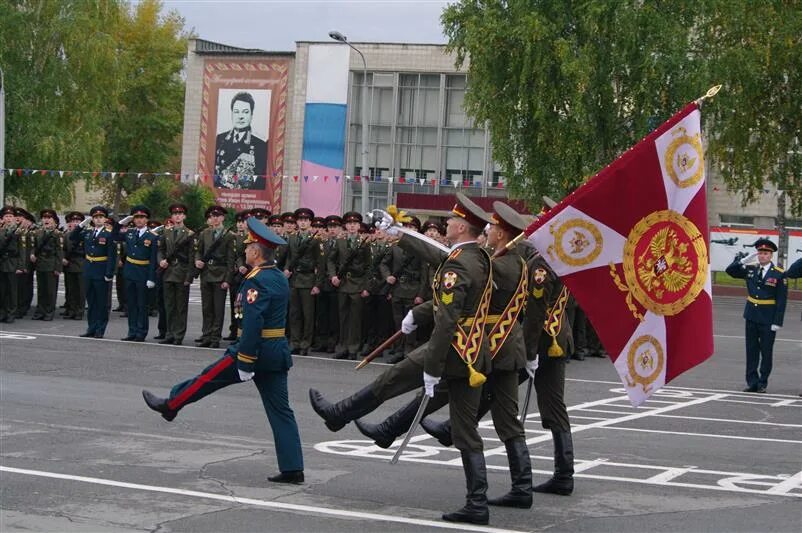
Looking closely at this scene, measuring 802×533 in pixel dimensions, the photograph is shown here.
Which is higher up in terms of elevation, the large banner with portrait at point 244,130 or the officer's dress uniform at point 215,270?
the large banner with portrait at point 244,130

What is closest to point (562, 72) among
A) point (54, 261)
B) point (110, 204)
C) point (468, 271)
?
point (54, 261)

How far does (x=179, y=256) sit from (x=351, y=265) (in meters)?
2.60

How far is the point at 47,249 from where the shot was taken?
2292 cm

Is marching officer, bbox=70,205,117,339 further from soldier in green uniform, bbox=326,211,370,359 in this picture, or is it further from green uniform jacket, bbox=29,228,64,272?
soldier in green uniform, bbox=326,211,370,359

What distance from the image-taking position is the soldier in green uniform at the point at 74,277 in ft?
76.1

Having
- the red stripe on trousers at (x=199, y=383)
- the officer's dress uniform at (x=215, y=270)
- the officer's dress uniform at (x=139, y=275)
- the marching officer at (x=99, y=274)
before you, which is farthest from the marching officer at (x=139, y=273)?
the red stripe on trousers at (x=199, y=383)

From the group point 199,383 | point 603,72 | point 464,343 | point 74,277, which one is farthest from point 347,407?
point 603,72

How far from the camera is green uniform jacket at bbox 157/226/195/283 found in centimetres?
1912

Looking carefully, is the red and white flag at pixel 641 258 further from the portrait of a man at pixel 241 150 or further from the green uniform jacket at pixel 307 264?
the portrait of a man at pixel 241 150

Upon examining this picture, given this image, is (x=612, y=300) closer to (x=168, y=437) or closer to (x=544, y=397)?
(x=544, y=397)

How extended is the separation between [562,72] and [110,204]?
154 ft

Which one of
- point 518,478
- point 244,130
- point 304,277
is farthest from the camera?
point 244,130

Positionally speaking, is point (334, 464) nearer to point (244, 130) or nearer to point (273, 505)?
point (273, 505)

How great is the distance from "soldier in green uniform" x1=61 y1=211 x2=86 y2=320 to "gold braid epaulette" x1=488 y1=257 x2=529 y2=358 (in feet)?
52.0
